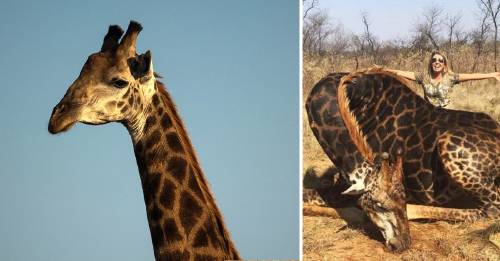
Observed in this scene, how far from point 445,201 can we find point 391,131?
4.20 ft

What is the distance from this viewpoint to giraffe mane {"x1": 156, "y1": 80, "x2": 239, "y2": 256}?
Answer: 6.66 m

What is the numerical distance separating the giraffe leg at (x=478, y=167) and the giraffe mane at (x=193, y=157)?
5633mm

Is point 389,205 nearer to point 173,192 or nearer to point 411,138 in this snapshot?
point 411,138

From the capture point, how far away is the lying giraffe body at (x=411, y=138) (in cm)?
1155

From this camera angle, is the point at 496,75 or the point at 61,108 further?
the point at 496,75

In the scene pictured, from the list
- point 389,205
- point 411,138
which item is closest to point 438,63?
point 411,138

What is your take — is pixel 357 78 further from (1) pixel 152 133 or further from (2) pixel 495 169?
(1) pixel 152 133

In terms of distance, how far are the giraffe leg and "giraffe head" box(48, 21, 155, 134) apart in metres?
5.86

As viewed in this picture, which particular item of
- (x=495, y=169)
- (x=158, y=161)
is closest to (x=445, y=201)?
(x=495, y=169)

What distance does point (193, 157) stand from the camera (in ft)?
22.7

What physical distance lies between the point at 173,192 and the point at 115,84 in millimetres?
982

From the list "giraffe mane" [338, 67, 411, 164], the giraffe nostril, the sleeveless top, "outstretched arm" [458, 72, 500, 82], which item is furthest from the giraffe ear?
"outstretched arm" [458, 72, 500, 82]

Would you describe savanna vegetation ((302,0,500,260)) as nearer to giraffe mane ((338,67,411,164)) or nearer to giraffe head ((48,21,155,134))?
giraffe mane ((338,67,411,164))

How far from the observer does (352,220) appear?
12.2 metres
